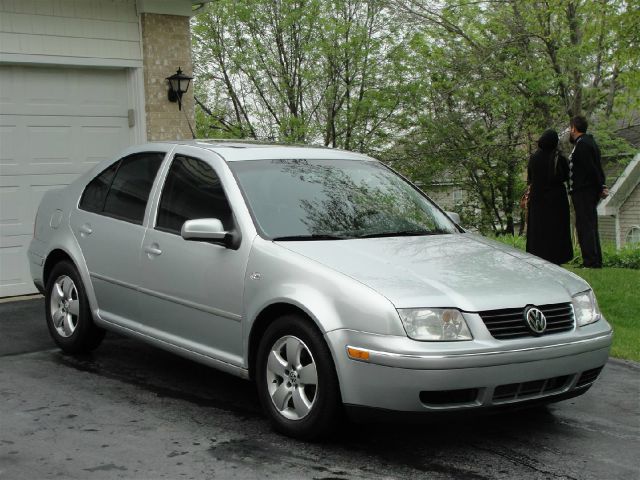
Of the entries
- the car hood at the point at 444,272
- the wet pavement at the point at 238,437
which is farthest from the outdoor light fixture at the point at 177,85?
the car hood at the point at 444,272

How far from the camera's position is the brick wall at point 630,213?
3080 cm

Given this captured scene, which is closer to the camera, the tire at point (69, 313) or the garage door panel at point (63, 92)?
the tire at point (69, 313)

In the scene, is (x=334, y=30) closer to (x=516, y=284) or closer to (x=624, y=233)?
(x=624, y=233)

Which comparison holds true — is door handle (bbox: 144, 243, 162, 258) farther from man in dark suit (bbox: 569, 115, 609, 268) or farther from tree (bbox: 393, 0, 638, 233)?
tree (bbox: 393, 0, 638, 233)

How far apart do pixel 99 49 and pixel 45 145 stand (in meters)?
1.36

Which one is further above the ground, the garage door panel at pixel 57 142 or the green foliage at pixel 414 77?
the green foliage at pixel 414 77

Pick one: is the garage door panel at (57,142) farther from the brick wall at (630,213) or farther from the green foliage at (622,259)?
the brick wall at (630,213)

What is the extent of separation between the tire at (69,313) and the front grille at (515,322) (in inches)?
133

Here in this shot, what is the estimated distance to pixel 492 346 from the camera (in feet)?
14.9

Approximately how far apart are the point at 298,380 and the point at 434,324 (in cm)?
83

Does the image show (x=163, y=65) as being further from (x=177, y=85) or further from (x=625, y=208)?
(x=625, y=208)

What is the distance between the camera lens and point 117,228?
654cm

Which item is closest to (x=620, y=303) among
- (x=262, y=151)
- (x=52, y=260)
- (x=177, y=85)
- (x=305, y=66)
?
(x=262, y=151)

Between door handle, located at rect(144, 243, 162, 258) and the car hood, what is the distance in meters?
1.11
